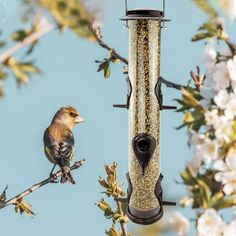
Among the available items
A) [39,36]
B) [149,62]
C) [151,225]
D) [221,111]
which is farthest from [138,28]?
[39,36]

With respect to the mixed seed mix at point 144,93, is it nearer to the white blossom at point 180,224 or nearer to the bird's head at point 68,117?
the bird's head at point 68,117

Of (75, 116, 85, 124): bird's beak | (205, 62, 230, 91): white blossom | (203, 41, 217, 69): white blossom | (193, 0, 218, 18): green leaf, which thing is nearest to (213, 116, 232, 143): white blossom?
(205, 62, 230, 91): white blossom

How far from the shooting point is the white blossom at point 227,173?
2031 millimetres

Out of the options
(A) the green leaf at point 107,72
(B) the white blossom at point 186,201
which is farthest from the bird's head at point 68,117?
(B) the white blossom at point 186,201

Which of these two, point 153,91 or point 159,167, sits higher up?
point 153,91

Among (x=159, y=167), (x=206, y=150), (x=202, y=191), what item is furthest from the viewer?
(x=159, y=167)

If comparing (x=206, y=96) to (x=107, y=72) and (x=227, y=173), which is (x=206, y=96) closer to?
(x=227, y=173)

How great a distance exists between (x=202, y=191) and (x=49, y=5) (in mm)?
709

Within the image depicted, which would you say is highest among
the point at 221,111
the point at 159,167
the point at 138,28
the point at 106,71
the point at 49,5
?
the point at 138,28

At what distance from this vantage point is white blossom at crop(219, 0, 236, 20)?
A: 180cm

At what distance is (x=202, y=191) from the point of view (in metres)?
1.91

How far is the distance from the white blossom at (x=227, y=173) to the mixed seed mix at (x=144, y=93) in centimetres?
126

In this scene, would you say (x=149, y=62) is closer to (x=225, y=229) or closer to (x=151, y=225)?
(x=151, y=225)

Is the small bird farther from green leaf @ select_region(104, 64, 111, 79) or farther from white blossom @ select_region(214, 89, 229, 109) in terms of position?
white blossom @ select_region(214, 89, 229, 109)
